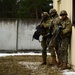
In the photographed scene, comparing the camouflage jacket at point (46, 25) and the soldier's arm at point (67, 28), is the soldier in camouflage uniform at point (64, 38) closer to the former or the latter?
the soldier's arm at point (67, 28)

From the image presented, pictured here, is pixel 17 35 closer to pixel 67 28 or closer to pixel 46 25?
pixel 46 25

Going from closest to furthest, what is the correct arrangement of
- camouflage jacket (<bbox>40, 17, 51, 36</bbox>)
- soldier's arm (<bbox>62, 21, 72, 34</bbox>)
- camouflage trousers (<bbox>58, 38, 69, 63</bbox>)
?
soldier's arm (<bbox>62, 21, 72, 34</bbox>) < camouflage trousers (<bbox>58, 38, 69, 63</bbox>) < camouflage jacket (<bbox>40, 17, 51, 36</bbox>)

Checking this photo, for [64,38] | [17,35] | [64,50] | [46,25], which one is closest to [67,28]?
[64,38]

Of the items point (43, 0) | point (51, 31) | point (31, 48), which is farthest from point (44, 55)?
point (43, 0)

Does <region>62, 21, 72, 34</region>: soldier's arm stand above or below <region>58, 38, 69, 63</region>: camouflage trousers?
above

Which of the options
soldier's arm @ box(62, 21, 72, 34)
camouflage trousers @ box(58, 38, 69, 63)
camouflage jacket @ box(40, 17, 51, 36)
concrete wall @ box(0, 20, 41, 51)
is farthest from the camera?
concrete wall @ box(0, 20, 41, 51)

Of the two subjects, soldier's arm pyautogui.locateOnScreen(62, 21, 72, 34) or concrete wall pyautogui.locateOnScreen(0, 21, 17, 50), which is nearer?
soldier's arm pyautogui.locateOnScreen(62, 21, 72, 34)

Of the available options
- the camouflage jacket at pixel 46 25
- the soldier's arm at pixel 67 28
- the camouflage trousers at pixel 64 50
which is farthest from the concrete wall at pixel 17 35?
the soldier's arm at pixel 67 28

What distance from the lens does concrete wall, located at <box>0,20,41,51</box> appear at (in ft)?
56.7

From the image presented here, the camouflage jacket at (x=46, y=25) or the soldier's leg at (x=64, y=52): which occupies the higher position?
the camouflage jacket at (x=46, y=25)

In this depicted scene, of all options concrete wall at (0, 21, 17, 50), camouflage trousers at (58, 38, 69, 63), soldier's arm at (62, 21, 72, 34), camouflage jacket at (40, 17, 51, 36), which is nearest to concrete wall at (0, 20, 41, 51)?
concrete wall at (0, 21, 17, 50)

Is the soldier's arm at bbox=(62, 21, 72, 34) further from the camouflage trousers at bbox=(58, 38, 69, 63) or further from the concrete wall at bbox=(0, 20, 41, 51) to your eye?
the concrete wall at bbox=(0, 20, 41, 51)

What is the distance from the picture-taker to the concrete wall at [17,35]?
1730 centimetres

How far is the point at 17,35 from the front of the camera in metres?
17.4
